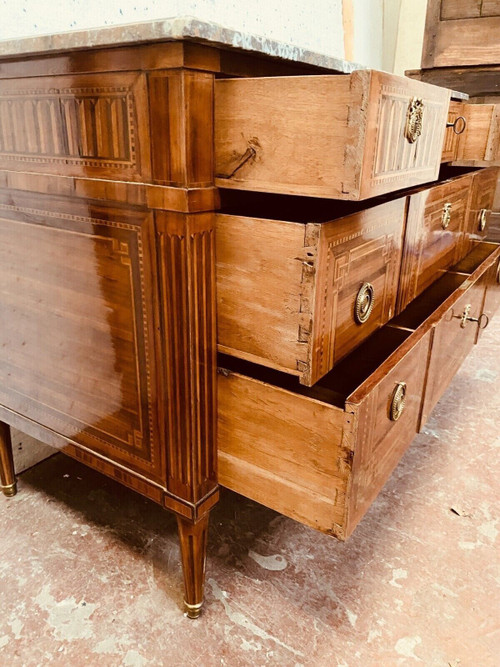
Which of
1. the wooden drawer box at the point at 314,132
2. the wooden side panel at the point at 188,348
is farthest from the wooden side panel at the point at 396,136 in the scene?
the wooden side panel at the point at 188,348

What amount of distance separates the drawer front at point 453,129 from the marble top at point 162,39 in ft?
1.89

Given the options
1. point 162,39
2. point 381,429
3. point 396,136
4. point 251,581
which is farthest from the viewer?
point 251,581

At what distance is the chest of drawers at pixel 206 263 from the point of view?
622mm

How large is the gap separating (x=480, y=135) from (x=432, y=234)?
1.26 ft

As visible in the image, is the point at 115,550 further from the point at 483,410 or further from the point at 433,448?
the point at 483,410

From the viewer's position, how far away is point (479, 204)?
4.98 feet

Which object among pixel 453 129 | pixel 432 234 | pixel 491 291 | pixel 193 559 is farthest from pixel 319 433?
pixel 491 291

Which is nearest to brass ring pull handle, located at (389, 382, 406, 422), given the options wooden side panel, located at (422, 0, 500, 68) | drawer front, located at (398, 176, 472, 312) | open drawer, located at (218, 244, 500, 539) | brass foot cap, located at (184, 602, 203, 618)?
open drawer, located at (218, 244, 500, 539)

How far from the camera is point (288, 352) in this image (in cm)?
70

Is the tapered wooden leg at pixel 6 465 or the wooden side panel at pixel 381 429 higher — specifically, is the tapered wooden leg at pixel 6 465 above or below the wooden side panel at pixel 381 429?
below

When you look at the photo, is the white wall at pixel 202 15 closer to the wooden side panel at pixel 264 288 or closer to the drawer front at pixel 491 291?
the wooden side panel at pixel 264 288

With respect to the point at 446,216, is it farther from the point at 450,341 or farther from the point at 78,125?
the point at 78,125

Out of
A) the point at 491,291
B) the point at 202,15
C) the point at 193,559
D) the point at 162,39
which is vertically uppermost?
the point at 202,15

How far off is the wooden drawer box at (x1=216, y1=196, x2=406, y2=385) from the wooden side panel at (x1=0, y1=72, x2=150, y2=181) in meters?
0.15
